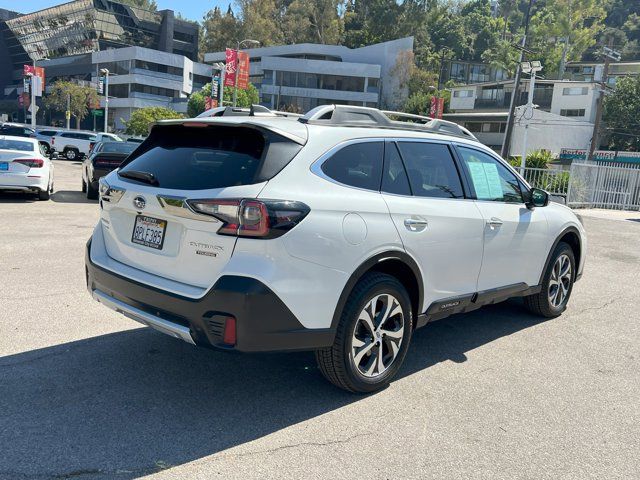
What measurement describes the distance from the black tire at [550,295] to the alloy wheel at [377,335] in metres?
2.43

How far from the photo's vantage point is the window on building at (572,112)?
54062mm

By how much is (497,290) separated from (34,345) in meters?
3.88

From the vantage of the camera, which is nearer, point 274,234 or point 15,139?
point 274,234

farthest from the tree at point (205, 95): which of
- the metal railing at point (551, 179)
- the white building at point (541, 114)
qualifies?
the metal railing at point (551, 179)

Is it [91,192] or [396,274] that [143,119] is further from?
[396,274]

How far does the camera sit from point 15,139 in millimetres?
12672

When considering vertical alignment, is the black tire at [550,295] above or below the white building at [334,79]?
below

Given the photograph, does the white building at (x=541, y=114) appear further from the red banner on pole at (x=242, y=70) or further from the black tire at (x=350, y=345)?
the black tire at (x=350, y=345)

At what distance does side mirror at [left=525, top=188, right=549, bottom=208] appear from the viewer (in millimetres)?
5277

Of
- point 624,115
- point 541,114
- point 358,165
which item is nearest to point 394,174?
point 358,165

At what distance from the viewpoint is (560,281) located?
595cm

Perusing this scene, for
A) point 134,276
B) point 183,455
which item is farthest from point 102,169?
point 183,455

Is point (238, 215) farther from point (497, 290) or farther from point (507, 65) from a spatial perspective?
point (507, 65)

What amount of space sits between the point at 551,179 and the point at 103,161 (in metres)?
16.7
